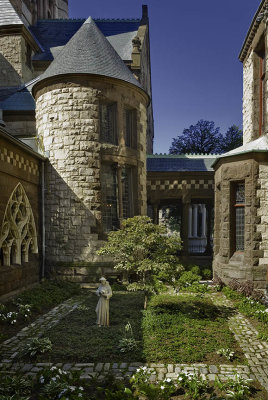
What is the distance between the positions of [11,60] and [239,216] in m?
15.4

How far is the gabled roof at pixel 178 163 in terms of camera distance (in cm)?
1614

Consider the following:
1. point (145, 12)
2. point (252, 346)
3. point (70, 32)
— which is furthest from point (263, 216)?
point (70, 32)

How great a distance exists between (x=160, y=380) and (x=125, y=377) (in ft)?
1.86

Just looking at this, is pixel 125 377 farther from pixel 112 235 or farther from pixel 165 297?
pixel 165 297

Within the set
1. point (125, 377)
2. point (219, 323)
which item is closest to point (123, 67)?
point (219, 323)

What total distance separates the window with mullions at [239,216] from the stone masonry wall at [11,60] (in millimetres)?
13875

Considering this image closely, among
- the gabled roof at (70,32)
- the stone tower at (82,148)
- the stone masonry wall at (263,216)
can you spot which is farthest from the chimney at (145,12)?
the stone masonry wall at (263,216)

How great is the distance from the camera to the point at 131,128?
43.4 ft

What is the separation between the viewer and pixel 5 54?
17.9m

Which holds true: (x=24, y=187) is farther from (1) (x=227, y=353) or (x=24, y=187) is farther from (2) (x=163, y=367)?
(1) (x=227, y=353)

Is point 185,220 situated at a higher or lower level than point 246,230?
higher

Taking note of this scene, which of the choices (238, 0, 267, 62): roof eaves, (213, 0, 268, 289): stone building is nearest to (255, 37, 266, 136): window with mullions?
(213, 0, 268, 289): stone building

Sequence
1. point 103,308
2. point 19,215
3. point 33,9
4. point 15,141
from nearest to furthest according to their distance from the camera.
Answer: point 103,308 < point 15,141 < point 19,215 < point 33,9

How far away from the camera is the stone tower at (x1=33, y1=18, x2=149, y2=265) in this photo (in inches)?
454
